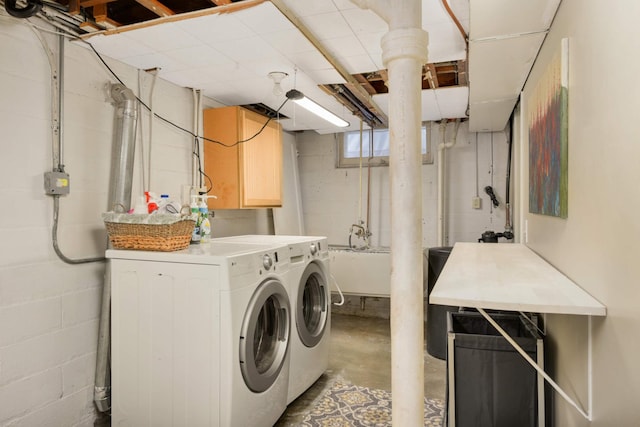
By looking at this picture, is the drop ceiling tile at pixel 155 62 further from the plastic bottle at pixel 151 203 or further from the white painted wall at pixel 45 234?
the plastic bottle at pixel 151 203

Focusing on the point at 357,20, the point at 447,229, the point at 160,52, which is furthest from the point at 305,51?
the point at 447,229

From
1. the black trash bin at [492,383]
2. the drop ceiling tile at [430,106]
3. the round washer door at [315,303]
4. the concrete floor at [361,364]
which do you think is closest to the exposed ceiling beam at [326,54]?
the drop ceiling tile at [430,106]

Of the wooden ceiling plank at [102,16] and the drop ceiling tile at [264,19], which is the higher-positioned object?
the wooden ceiling plank at [102,16]

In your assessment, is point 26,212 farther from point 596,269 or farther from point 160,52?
point 596,269

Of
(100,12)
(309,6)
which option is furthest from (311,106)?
(100,12)

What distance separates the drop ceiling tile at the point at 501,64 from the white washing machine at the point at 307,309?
1476mm

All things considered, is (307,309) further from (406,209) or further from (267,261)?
(406,209)

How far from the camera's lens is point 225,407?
183cm

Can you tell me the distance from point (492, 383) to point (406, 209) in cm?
101

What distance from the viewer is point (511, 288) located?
121 cm

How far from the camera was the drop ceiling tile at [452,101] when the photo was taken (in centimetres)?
314

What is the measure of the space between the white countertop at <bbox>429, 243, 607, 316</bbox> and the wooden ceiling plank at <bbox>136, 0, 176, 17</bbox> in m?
1.69

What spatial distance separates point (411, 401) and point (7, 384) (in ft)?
6.09

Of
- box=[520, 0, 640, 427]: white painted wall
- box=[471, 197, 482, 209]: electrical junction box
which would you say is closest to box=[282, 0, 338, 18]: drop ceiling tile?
box=[520, 0, 640, 427]: white painted wall
